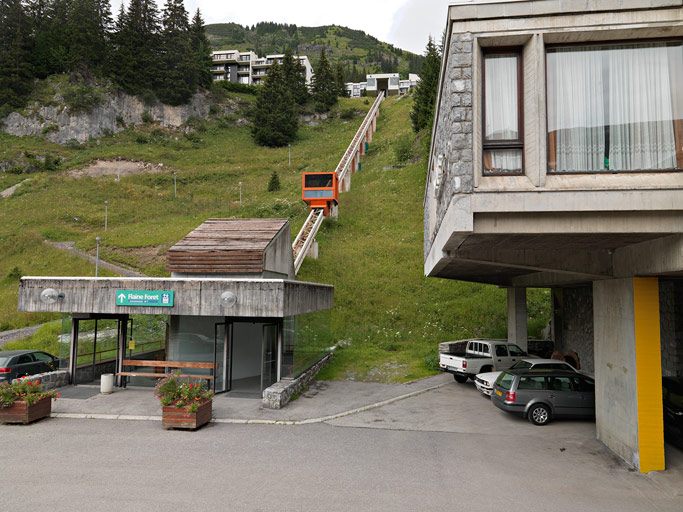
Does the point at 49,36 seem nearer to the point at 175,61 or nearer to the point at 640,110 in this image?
the point at 175,61

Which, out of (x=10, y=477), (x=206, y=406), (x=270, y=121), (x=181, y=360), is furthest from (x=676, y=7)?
(x=270, y=121)

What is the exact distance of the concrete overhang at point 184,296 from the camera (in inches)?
570

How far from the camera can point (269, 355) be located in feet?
53.5

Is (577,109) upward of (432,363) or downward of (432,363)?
upward

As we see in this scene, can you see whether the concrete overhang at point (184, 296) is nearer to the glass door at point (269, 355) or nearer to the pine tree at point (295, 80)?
the glass door at point (269, 355)

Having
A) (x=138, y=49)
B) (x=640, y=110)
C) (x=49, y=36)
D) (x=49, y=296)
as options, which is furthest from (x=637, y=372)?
(x=49, y=36)

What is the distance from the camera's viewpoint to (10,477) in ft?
29.4

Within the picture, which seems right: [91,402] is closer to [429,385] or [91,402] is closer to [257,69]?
[429,385]

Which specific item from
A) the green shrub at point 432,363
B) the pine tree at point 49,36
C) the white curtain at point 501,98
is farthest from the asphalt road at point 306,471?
the pine tree at point 49,36

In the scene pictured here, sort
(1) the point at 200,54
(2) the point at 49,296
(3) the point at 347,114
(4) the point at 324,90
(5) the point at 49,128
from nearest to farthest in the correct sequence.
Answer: (2) the point at 49,296, (5) the point at 49,128, (1) the point at 200,54, (3) the point at 347,114, (4) the point at 324,90

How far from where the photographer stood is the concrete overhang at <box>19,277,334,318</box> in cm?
1447

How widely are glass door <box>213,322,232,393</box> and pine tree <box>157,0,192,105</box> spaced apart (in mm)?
70536

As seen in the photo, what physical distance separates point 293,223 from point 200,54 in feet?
192

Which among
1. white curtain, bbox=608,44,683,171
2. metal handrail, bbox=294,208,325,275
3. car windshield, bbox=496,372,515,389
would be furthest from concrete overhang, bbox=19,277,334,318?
metal handrail, bbox=294,208,325,275
